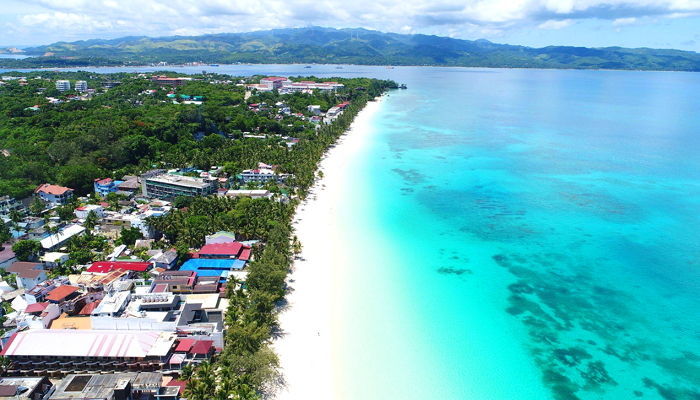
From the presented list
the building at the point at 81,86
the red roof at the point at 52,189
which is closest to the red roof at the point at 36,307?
the red roof at the point at 52,189

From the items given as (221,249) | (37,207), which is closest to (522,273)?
(221,249)

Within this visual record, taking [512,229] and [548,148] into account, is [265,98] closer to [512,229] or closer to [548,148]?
[548,148]

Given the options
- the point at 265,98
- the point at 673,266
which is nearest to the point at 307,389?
the point at 673,266

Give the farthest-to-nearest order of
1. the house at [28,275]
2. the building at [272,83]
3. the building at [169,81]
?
the building at [272,83]
the building at [169,81]
the house at [28,275]

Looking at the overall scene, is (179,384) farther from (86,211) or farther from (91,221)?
(86,211)

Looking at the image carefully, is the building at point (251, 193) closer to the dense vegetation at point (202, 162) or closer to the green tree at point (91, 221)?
the dense vegetation at point (202, 162)
